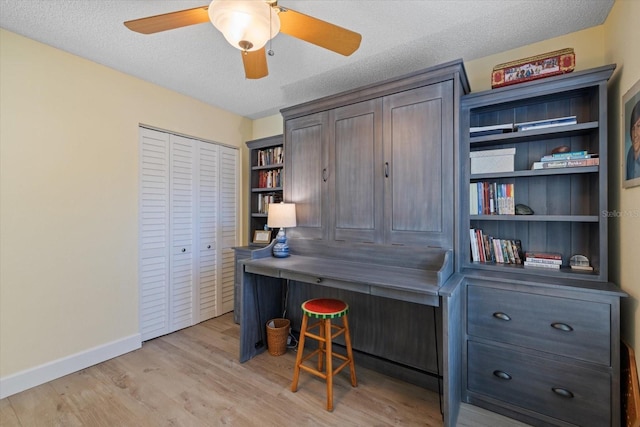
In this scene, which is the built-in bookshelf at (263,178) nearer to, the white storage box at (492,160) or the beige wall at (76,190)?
the beige wall at (76,190)

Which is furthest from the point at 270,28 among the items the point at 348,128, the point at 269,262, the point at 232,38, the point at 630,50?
the point at 630,50

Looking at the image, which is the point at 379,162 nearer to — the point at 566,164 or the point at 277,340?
the point at 566,164

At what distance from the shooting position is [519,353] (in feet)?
5.52

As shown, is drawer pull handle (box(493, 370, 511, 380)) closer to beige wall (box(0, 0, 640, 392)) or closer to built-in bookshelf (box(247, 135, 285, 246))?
beige wall (box(0, 0, 640, 392))

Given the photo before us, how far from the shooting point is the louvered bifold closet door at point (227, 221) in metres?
3.49

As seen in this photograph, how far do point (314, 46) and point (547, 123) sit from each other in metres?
1.67

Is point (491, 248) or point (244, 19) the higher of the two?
point (244, 19)

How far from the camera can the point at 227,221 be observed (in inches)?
140

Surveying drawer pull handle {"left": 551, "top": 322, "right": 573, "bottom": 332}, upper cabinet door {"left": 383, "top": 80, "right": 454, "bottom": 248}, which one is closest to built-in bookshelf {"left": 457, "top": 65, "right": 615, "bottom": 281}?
upper cabinet door {"left": 383, "top": 80, "right": 454, "bottom": 248}

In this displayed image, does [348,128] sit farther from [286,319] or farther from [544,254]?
[286,319]

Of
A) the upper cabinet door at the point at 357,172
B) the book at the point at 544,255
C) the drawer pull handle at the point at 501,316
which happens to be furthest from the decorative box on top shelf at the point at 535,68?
the drawer pull handle at the point at 501,316

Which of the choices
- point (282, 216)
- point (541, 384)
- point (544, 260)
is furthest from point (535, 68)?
point (282, 216)

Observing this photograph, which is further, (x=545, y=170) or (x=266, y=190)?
(x=266, y=190)

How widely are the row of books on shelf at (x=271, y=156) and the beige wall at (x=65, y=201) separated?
118 cm
